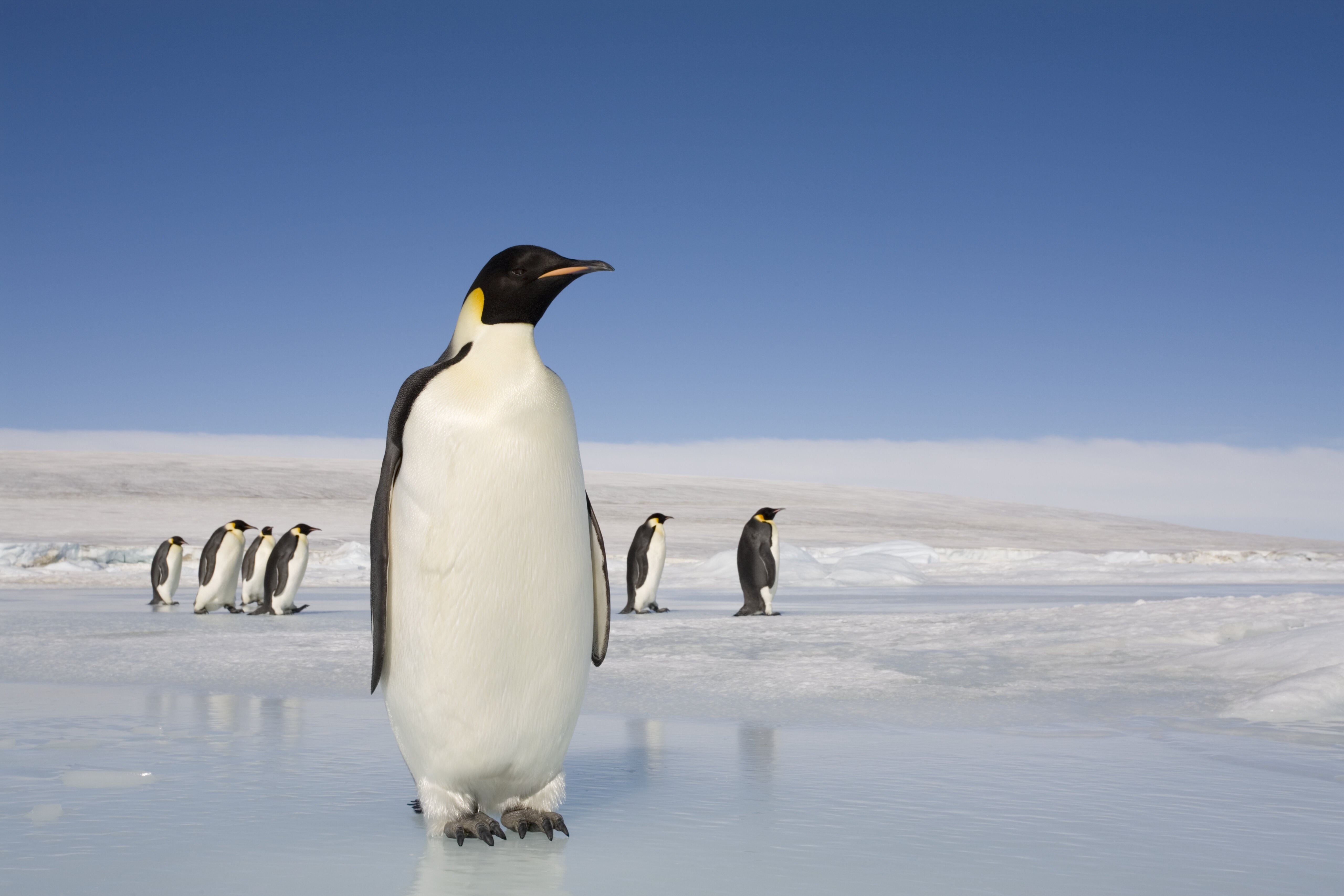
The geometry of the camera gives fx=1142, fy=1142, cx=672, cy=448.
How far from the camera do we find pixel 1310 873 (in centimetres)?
217

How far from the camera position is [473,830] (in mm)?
2506

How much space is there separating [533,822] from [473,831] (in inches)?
5.8

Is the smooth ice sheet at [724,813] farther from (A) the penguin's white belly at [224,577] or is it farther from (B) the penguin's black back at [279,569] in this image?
(A) the penguin's white belly at [224,577]

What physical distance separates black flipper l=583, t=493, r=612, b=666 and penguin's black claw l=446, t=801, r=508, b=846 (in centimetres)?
49

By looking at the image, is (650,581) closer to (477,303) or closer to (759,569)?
(759,569)

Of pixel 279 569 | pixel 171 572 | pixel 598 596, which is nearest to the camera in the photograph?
pixel 598 596

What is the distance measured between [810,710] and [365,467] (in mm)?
40555

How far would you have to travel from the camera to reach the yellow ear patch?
2.61m

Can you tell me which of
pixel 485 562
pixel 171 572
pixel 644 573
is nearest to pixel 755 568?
pixel 644 573

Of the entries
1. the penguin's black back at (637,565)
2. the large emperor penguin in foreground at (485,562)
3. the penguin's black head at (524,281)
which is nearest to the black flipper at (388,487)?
the large emperor penguin in foreground at (485,562)

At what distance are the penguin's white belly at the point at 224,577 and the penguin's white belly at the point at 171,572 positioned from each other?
79 cm

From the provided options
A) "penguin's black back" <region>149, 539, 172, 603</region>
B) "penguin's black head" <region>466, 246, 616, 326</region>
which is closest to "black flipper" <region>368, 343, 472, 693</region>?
"penguin's black head" <region>466, 246, 616, 326</region>

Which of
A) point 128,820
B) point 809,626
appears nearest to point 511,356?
point 128,820

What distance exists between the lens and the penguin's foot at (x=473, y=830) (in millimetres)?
2496
